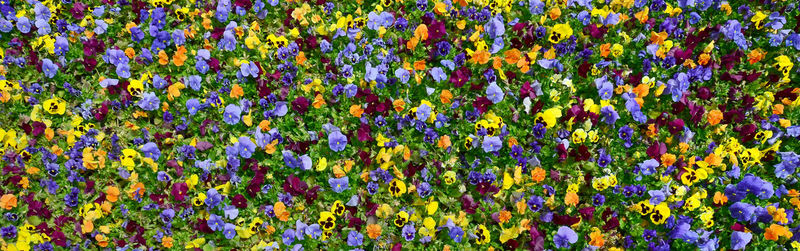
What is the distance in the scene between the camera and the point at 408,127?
485cm

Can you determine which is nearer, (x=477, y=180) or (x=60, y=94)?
(x=477, y=180)

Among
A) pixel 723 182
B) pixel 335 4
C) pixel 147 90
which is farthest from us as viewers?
pixel 335 4

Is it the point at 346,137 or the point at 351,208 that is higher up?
the point at 346,137

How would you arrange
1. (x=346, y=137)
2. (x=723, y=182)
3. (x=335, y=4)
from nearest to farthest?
(x=723, y=182), (x=346, y=137), (x=335, y=4)

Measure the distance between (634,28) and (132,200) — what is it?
4.69 metres

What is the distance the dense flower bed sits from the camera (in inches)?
174

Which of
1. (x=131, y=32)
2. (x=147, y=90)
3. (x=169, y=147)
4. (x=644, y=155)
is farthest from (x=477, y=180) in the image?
(x=131, y=32)

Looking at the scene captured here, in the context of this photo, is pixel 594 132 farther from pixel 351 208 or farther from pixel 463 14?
pixel 351 208

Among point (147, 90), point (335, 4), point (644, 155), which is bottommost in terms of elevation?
point (644, 155)

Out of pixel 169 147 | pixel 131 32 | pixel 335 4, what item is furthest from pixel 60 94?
pixel 335 4

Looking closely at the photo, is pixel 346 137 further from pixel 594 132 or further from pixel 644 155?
pixel 644 155

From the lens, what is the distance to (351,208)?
454 centimetres

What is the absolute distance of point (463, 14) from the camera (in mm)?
5430

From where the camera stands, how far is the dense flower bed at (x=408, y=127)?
4.41 metres
